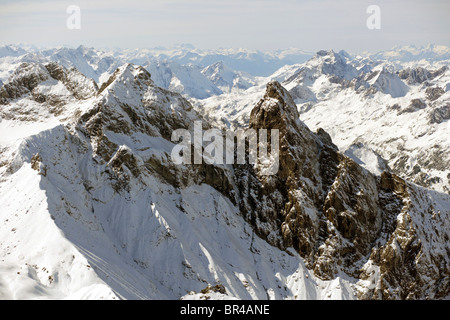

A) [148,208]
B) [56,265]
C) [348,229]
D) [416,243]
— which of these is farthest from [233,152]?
[56,265]

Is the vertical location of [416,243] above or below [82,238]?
below

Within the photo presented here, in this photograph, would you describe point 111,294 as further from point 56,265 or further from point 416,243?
point 416,243

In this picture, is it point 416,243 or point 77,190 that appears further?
point 416,243

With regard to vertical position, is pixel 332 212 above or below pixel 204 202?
below

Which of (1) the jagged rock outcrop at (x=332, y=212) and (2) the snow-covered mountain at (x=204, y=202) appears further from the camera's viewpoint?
(1) the jagged rock outcrop at (x=332, y=212)

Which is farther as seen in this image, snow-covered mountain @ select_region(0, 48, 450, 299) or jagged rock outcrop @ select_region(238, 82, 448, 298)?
jagged rock outcrop @ select_region(238, 82, 448, 298)

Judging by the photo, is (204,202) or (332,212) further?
(204,202)
